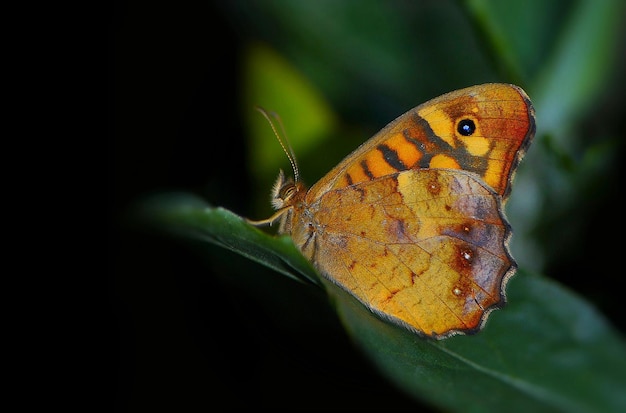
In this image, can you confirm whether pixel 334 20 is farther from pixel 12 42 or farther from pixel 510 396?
pixel 510 396

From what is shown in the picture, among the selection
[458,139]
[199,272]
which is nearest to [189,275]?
[199,272]

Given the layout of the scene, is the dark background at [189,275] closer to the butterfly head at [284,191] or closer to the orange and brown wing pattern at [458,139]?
the butterfly head at [284,191]

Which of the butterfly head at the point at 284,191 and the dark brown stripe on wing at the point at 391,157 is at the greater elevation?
the dark brown stripe on wing at the point at 391,157

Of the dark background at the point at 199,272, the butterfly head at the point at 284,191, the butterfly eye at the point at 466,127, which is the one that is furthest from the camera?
the butterfly head at the point at 284,191

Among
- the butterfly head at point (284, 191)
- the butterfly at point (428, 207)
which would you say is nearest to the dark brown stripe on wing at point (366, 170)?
the butterfly at point (428, 207)

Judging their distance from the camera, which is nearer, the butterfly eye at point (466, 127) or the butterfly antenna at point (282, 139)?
the butterfly eye at point (466, 127)

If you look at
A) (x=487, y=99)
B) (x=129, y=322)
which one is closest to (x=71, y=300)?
(x=129, y=322)

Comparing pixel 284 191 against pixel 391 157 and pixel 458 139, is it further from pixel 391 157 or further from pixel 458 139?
pixel 458 139
